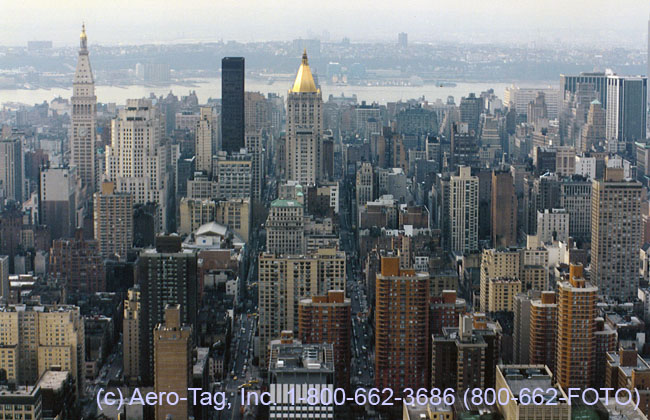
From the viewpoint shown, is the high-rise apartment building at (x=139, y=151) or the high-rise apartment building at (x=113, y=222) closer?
the high-rise apartment building at (x=113, y=222)

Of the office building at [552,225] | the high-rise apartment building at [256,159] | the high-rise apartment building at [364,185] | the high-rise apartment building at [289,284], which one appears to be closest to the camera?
the high-rise apartment building at [289,284]

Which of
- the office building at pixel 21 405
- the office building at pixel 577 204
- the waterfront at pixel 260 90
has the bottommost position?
the office building at pixel 21 405

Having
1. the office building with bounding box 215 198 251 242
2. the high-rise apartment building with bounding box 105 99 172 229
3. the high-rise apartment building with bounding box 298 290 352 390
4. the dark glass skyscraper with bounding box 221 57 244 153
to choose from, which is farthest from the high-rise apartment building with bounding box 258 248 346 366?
the dark glass skyscraper with bounding box 221 57 244 153

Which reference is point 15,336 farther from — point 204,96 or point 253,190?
point 204,96

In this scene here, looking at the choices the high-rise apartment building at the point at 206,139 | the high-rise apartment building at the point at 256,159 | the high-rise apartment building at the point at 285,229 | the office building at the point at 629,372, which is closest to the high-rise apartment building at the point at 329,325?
the office building at the point at 629,372

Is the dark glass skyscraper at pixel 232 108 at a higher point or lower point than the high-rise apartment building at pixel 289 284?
higher

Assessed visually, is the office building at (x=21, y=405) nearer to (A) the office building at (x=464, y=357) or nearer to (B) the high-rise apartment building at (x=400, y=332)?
(B) the high-rise apartment building at (x=400, y=332)

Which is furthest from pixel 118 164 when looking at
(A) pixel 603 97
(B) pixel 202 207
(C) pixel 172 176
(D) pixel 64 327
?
(A) pixel 603 97
